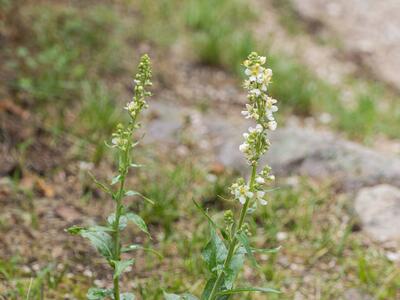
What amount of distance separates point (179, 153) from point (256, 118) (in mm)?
2467

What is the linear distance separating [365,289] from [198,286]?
34.4 inches

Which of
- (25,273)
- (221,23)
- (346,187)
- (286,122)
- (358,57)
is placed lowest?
(25,273)

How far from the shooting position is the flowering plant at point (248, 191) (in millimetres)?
1717

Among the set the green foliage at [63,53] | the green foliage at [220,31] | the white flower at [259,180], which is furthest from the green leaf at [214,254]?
the green foliage at [220,31]

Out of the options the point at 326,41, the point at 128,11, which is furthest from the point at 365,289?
the point at 326,41

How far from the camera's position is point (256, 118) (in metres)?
1.74

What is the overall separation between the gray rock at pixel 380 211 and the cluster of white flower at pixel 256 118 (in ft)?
5.94

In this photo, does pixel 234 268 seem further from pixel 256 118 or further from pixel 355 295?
pixel 355 295

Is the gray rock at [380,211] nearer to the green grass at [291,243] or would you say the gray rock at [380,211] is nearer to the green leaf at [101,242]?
the green grass at [291,243]

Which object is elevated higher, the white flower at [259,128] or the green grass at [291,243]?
the green grass at [291,243]

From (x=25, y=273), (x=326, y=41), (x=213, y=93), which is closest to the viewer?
(x=25, y=273)

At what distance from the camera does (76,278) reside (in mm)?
2658

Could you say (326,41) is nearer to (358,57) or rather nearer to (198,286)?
(358,57)

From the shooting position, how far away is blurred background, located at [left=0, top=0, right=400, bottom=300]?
2885mm
